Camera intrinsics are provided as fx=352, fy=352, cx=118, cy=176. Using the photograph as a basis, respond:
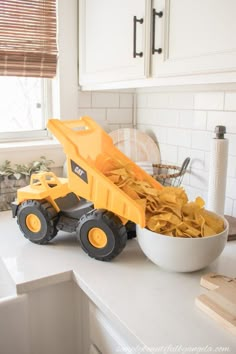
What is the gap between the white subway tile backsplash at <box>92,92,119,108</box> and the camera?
1.76 meters

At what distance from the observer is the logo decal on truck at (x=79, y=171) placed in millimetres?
995

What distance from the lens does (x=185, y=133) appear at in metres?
1.53

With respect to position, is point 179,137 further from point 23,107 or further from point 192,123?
point 23,107

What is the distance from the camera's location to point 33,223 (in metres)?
1.11

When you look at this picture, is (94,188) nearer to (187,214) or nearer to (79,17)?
(187,214)

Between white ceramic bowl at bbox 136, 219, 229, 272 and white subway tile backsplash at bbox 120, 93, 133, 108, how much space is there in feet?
3.42

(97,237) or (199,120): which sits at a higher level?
(199,120)

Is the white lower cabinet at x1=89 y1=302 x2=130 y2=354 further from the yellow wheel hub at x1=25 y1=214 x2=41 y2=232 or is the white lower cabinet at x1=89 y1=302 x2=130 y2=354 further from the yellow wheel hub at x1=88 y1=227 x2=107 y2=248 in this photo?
the yellow wheel hub at x1=25 y1=214 x2=41 y2=232

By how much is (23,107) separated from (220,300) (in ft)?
4.39

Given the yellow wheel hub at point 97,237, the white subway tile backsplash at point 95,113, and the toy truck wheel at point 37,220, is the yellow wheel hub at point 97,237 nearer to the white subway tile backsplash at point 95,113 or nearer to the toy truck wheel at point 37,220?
the toy truck wheel at point 37,220

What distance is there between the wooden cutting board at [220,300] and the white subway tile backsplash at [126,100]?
115 cm

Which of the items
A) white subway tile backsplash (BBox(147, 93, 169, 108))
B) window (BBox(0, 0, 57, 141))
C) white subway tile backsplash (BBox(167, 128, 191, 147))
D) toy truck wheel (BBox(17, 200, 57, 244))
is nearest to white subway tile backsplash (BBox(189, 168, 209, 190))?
white subway tile backsplash (BBox(167, 128, 191, 147))

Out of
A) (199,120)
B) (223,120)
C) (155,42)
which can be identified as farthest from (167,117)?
(155,42)

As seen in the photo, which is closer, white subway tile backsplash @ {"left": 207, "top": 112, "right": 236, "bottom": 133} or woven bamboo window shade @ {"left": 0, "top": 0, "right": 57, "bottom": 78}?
white subway tile backsplash @ {"left": 207, "top": 112, "right": 236, "bottom": 133}
